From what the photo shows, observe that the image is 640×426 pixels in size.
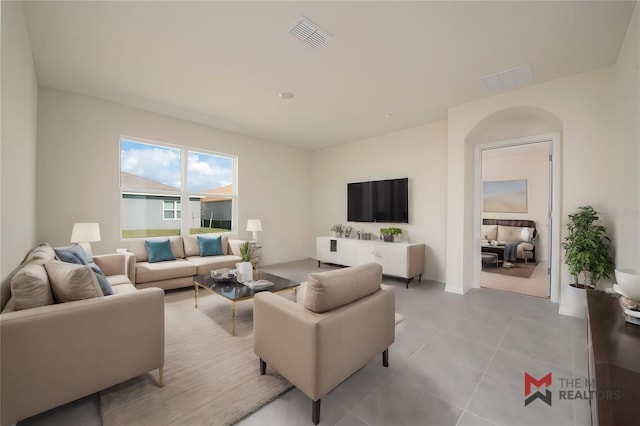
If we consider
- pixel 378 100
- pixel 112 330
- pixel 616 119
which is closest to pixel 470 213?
pixel 616 119

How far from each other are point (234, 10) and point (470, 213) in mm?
4127

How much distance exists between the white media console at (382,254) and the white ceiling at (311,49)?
7.68ft

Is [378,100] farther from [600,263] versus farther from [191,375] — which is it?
[191,375]

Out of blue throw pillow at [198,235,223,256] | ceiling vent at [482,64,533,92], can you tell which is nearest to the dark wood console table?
ceiling vent at [482,64,533,92]

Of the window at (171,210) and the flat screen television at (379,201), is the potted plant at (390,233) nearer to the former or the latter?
the flat screen television at (379,201)

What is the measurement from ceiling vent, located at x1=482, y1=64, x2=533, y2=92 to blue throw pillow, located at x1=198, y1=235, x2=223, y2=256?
468 cm

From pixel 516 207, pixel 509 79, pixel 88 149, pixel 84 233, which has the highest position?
pixel 509 79

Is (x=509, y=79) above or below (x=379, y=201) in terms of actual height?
above

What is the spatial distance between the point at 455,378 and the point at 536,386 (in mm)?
552

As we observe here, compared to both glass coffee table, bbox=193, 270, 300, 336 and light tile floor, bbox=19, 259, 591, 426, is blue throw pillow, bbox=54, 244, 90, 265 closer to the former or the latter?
glass coffee table, bbox=193, 270, 300, 336

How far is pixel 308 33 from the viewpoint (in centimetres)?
242

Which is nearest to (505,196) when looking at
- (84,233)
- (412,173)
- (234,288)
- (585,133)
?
(412,173)

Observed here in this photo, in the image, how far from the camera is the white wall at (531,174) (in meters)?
6.45

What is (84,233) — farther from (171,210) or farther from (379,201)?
(379,201)
